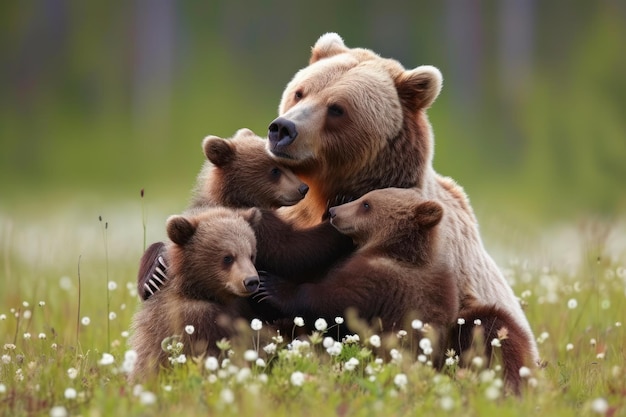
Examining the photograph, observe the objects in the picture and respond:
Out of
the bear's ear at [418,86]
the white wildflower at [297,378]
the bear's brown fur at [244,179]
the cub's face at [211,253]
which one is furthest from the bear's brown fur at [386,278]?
the white wildflower at [297,378]

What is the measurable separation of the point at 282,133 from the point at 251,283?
1141mm

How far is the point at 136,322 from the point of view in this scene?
6.66 m

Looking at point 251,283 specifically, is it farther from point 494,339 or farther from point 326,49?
point 326,49

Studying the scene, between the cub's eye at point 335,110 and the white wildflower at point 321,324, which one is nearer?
the white wildflower at point 321,324

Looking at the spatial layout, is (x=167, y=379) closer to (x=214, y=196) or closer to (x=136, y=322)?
(x=136, y=322)

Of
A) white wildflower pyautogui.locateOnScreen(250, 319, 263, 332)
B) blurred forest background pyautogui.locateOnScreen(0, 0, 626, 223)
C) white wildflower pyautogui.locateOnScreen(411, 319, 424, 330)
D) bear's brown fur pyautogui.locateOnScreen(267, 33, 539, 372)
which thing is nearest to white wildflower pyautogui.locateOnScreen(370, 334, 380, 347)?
white wildflower pyautogui.locateOnScreen(411, 319, 424, 330)

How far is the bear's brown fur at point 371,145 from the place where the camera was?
274 inches

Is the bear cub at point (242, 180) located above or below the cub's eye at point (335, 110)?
below

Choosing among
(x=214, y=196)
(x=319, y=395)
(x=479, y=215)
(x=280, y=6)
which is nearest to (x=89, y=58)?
(x=280, y=6)

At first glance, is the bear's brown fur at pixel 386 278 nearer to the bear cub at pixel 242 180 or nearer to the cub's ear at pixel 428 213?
the cub's ear at pixel 428 213

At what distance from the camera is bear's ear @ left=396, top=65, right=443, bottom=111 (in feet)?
23.5

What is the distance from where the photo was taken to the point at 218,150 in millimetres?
7230

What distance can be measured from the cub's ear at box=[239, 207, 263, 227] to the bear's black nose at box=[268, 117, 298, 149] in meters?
0.43

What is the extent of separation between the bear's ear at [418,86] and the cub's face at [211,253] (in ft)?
4.71
